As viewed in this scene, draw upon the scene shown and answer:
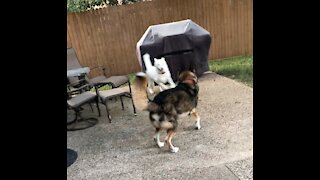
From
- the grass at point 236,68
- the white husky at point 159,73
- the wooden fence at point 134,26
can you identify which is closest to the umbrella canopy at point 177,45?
the white husky at point 159,73

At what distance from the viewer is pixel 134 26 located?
30.8ft

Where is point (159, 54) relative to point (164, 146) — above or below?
above

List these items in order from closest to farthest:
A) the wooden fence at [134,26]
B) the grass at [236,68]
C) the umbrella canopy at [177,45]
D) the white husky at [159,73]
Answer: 1. the white husky at [159,73]
2. the umbrella canopy at [177,45]
3. the grass at [236,68]
4. the wooden fence at [134,26]

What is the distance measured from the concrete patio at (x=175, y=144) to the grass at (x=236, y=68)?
1362mm

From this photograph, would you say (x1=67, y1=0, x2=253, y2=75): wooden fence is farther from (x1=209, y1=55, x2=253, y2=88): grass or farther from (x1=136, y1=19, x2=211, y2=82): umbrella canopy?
(x1=136, y1=19, x2=211, y2=82): umbrella canopy

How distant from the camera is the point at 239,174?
11.0ft

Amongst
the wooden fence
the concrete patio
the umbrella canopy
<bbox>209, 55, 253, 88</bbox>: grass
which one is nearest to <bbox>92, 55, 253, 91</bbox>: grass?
<bbox>209, 55, 253, 88</bbox>: grass

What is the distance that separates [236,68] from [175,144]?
4723mm

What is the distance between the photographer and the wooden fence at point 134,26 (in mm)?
9180

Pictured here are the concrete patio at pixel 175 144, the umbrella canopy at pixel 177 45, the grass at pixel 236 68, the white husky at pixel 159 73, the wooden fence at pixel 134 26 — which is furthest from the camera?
the wooden fence at pixel 134 26

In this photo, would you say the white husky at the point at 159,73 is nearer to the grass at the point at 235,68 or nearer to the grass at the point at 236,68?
the grass at the point at 235,68
